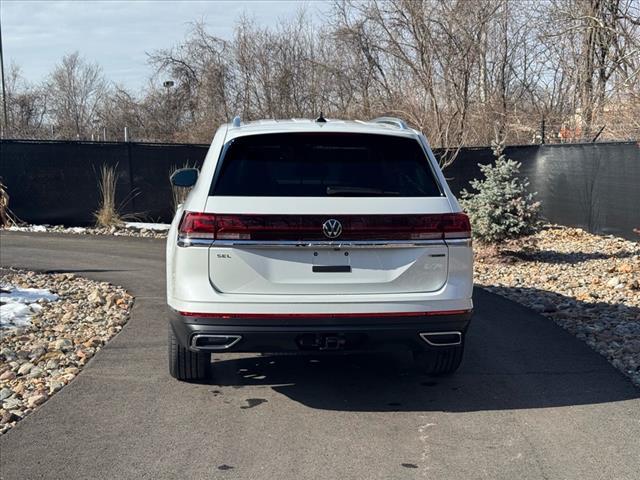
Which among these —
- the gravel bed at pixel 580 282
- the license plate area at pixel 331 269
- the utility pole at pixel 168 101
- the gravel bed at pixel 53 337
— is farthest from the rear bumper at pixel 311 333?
the utility pole at pixel 168 101

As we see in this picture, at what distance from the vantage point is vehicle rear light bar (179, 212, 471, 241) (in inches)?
187

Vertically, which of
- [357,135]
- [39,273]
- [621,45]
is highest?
[621,45]

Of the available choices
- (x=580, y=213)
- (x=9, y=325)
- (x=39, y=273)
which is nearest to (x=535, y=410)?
(x=9, y=325)

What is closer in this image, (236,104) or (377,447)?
(377,447)

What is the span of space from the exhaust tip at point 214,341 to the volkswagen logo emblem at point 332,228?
0.86 metres

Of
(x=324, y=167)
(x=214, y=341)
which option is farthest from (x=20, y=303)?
(x=324, y=167)

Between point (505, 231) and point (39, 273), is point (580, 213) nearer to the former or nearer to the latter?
point (505, 231)

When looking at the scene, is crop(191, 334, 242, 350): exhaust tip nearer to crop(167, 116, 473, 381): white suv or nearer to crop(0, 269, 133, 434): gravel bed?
crop(167, 116, 473, 381): white suv

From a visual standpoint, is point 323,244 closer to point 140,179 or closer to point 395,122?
point 395,122

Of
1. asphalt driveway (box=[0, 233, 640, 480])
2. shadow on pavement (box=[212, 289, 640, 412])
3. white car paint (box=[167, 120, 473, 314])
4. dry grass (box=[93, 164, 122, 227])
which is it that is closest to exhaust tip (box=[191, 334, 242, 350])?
white car paint (box=[167, 120, 473, 314])

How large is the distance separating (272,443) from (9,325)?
428 cm

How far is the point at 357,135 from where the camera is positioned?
5.36m

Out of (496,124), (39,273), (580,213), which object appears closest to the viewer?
(39,273)

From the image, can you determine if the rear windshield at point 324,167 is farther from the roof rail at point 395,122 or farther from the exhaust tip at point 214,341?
the exhaust tip at point 214,341
